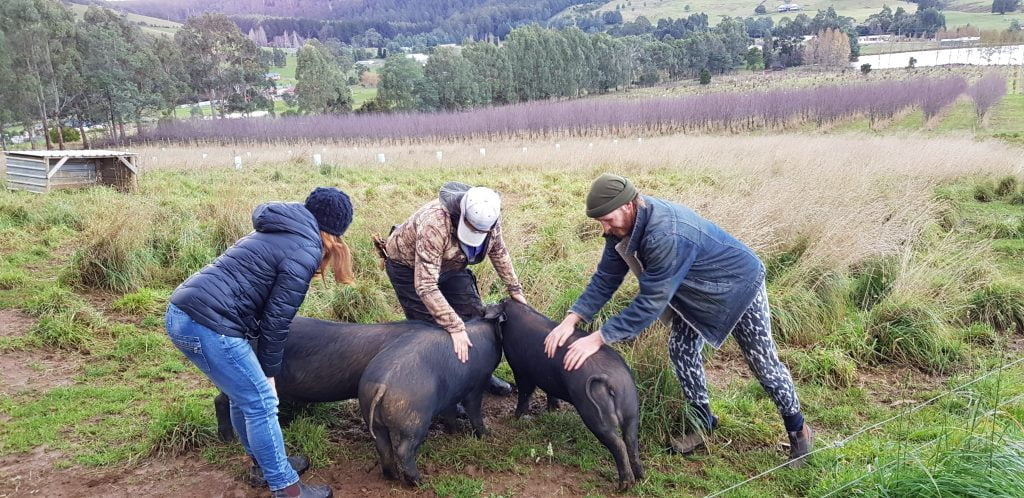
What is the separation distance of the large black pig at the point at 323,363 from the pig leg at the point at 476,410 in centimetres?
57

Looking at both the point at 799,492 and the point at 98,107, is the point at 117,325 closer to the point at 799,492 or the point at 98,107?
the point at 799,492

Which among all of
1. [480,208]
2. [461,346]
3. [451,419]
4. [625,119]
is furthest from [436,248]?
[625,119]

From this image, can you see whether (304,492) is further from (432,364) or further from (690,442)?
(690,442)

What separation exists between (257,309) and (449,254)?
4.71 feet

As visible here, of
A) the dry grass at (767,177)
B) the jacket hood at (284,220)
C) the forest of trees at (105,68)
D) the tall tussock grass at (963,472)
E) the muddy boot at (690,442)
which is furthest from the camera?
the forest of trees at (105,68)

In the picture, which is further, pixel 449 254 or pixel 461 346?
pixel 449 254

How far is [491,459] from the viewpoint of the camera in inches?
175

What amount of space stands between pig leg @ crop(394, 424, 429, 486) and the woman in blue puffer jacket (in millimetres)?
634

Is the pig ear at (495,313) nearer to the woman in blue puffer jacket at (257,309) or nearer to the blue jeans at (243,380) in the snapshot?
the woman in blue puffer jacket at (257,309)

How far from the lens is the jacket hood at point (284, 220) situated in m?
3.44

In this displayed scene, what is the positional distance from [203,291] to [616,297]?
3.74 m

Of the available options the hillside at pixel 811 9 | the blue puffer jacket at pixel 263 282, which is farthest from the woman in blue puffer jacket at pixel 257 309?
the hillside at pixel 811 9

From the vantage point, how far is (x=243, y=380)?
3.45 meters

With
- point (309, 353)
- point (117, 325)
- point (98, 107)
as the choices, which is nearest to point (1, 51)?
point (98, 107)
